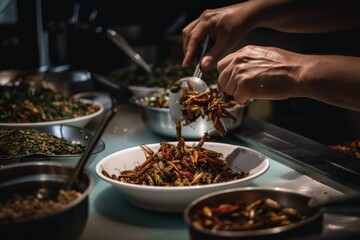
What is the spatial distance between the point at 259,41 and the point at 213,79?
1113 millimetres

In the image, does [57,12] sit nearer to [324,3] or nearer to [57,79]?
[57,79]

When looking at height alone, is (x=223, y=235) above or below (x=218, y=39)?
below

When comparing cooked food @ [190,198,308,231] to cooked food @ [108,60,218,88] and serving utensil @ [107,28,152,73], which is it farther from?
serving utensil @ [107,28,152,73]

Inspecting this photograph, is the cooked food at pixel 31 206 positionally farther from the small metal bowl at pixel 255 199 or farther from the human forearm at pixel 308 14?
the human forearm at pixel 308 14

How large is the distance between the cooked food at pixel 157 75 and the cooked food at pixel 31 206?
2.17m

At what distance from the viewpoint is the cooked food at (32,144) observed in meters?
2.21

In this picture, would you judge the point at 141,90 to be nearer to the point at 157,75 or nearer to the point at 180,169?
the point at 157,75

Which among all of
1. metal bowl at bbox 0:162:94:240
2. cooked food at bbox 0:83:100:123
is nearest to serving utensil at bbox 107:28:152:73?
cooked food at bbox 0:83:100:123

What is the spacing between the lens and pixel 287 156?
89.3 inches

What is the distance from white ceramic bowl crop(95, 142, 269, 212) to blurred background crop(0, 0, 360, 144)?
145 cm

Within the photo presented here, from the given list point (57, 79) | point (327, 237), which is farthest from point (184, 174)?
point (57, 79)

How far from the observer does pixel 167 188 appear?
1.66 m

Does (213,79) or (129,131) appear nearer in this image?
(129,131)

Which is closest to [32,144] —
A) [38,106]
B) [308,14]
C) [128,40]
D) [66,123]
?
Result: [66,123]
